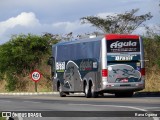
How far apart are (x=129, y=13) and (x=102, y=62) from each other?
36.0 meters

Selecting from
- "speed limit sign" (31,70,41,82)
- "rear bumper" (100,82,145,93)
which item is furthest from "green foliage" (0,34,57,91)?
"rear bumper" (100,82,145,93)

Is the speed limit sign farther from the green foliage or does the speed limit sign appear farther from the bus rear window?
the bus rear window

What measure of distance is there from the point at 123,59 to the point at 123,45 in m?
0.80

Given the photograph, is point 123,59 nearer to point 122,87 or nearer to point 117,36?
point 117,36

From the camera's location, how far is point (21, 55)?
5691 cm

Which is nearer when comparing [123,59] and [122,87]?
[123,59]

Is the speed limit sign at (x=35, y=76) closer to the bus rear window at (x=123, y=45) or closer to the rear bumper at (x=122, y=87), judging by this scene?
the rear bumper at (x=122, y=87)

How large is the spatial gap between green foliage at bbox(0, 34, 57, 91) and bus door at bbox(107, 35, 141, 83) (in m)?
25.0

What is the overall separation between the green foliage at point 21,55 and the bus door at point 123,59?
25.0 metres

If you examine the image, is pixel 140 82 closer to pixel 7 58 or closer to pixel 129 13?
pixel 7 58

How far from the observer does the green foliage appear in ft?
187

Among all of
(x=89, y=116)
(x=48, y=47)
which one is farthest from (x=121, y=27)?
(x=89, y=116)

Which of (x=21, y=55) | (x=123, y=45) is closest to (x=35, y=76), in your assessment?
(x=21, y=55)

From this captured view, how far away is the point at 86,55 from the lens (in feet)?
114
